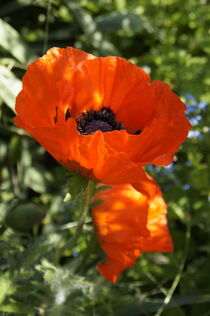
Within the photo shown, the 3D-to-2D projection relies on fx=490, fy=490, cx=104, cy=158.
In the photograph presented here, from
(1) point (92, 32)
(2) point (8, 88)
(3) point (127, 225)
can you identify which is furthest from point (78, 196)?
(1) point (92, 32)

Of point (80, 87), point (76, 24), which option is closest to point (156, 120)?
point (80, 87)

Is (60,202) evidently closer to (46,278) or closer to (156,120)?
(46,278)

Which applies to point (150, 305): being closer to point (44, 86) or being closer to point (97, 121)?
point (97, 121)

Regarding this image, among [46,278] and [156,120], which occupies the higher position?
[156,120]

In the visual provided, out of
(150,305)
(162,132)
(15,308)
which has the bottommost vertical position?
(150,305)

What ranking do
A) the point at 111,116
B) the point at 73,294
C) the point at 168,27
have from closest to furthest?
the point at 111,116
the point at 73,294
the point at 168,27

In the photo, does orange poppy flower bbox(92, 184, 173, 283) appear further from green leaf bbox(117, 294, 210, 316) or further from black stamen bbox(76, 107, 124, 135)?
green leaf bbox(117, 294, 210, 316)
